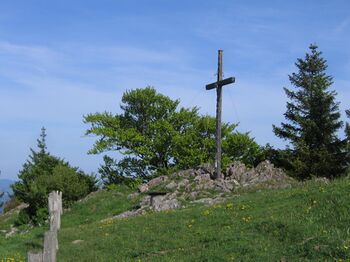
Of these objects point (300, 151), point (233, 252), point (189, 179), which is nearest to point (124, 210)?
point (189, 179)

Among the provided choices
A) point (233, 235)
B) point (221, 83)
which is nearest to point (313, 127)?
point (221, 83)

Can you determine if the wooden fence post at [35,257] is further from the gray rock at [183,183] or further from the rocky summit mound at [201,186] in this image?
the gray rock at [183,183]

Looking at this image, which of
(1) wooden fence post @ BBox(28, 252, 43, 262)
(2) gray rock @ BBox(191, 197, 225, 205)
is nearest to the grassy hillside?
(2) gray rock @ BBox(191, 197, 225, 205)

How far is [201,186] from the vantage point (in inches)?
1013

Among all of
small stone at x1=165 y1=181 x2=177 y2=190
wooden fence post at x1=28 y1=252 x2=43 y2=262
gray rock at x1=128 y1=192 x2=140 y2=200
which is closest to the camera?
wooden fence post at x1=28 y1=252 x2=43 y2=262

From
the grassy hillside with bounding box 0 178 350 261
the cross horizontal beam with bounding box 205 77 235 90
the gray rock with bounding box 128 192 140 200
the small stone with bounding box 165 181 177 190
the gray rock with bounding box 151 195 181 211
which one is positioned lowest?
the grassy hillside with bounding box 0 178 350 261

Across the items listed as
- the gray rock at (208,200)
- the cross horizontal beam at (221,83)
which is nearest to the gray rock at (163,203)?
the gray rock at (208,200)

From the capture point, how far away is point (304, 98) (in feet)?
120

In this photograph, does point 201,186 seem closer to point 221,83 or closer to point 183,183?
point 183,183

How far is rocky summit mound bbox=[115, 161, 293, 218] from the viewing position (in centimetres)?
2362

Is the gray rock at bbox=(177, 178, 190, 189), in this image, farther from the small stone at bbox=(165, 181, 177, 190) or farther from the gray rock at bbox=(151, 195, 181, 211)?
the gray rock at bbox=(151, 195, 181, 211)

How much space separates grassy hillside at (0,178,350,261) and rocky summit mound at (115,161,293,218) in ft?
17.2

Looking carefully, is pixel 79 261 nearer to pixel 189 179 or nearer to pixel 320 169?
pixel 189 179

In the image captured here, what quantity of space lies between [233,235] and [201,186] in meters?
13.2
